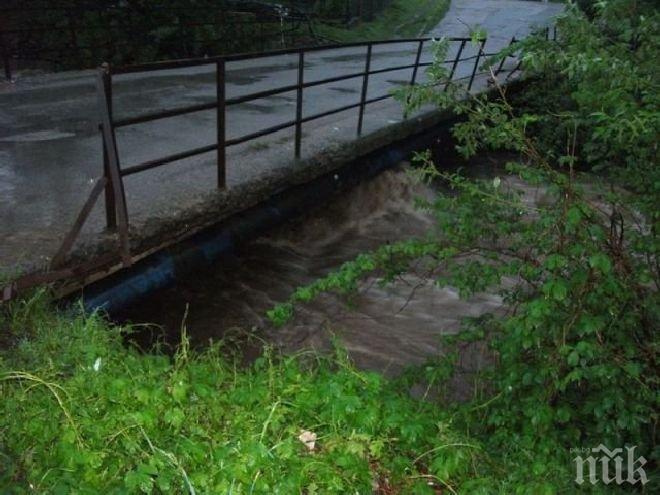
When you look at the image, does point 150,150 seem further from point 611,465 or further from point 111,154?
point 611,465

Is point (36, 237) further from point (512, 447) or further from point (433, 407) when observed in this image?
point (512, 447)

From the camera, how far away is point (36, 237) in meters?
4.02

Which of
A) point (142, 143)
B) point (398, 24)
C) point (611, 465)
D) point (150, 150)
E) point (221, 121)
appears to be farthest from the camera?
point (398, 24)

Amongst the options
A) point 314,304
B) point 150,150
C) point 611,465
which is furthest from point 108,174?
point 611,465

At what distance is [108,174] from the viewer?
12.8 feet

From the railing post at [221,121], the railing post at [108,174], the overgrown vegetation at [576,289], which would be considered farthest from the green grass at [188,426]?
the railing post at [221,121]

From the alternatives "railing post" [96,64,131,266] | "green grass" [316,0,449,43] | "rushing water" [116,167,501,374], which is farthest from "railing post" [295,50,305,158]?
"green grass" [316,0,449,43]

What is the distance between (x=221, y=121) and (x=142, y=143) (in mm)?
1677

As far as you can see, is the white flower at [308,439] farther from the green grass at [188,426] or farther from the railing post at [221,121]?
the railing post at [221,121]

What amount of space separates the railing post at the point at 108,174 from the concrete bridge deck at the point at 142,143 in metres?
0.10

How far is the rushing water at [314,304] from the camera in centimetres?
527

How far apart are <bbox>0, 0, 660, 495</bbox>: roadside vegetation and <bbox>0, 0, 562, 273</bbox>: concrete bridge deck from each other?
91cm

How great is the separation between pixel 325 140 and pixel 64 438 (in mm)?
4853

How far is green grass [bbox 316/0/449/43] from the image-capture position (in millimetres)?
20922
